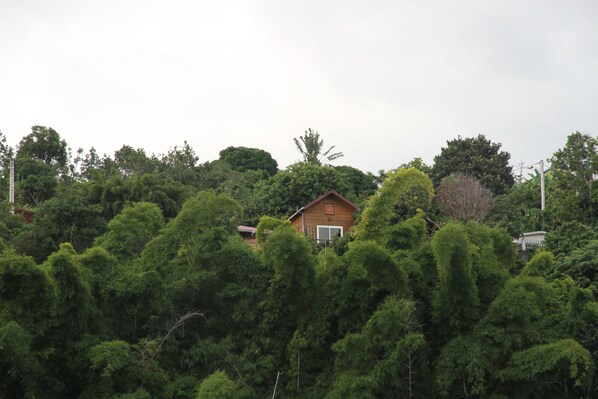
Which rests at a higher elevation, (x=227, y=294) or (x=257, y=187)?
(x=257, y=187)

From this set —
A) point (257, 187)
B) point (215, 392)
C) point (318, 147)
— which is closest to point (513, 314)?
point (215, 392)

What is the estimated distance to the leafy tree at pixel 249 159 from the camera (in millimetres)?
41156

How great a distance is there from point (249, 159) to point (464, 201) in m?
21.5

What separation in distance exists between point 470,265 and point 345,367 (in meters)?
2.28

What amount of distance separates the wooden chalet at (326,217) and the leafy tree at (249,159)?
59.2 ft

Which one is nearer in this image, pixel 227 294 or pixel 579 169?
pixel 227 294

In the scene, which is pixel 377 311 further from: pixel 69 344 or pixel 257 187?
pixel 257 187

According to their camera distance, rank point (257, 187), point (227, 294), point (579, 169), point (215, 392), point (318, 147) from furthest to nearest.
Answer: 1. point (318, 147)
2. point (257, 187)
3. point (579, 169)
4. point (227, 294)
5. point (215, 392)

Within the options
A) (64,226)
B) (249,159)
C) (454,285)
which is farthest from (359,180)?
(454,285)

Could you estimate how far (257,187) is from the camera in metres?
27.5

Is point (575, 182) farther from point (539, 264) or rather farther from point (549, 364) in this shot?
point (549, 364)

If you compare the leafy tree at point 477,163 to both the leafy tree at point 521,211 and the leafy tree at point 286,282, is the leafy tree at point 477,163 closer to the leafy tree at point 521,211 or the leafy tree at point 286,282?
the leafy tree at point 521,211

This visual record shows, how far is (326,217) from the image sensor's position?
22.7 m

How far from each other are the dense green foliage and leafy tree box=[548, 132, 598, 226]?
339 inches
